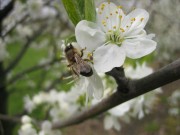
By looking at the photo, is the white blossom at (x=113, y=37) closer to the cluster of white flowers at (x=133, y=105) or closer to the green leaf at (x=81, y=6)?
the green leaf at (x=81, y=6)

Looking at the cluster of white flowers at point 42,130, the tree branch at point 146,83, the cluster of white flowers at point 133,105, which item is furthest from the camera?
the cluster of white flowers at point 42,130

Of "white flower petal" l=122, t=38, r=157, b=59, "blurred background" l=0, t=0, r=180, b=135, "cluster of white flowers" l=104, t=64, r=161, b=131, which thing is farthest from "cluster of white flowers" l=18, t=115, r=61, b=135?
"blurred background" l=0, t=0, r=180, b=135

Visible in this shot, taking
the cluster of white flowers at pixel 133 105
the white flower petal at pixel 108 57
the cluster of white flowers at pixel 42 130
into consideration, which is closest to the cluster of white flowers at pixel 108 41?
the white flower petal at pixel 108 57

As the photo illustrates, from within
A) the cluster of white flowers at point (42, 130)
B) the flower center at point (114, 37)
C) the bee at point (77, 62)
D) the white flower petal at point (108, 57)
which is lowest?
the cluster of white flowers at point (42, 130)

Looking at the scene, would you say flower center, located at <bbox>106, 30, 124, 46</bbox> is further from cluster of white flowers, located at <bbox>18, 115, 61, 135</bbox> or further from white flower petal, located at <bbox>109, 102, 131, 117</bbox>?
cluster of white flowers, located at <bbox>18, 115, 61, 135</bbox>

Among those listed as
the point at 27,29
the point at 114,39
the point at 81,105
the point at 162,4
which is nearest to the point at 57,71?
the point at 27,29

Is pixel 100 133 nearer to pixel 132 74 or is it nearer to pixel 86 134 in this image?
pixel 86 134

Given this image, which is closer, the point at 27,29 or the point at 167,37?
the point at 167,37
